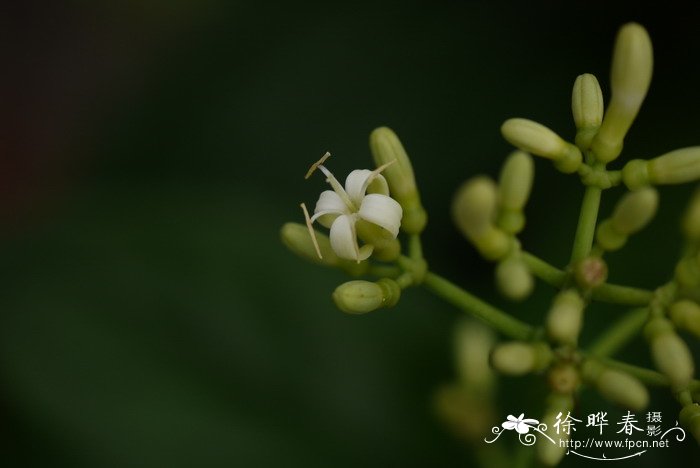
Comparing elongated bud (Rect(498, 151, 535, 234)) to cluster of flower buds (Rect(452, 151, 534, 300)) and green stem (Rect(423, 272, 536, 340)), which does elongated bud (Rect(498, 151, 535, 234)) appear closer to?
cluster of flower buds (Rect(452, 151, 534, 300))

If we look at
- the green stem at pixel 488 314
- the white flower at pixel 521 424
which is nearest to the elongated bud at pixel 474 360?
the white flower at pixel 521 424

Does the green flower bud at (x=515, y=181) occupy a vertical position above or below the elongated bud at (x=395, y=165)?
below

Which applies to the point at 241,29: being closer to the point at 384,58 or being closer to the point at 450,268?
the point at 384,58

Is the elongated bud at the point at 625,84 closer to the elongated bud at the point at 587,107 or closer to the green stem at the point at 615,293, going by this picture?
the elongated bud at the point at 587,107

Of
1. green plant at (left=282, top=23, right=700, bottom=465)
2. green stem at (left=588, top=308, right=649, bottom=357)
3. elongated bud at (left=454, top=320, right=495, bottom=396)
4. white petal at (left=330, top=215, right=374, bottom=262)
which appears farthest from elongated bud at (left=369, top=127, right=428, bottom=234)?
elongated bud at (left=454, top=320, right=495, bottom=396)

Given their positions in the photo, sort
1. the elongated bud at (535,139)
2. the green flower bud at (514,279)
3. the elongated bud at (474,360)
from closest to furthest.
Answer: the green flower bud at (514,279) < the elongated bud at (535,139) < the elongated bud at (474,360)

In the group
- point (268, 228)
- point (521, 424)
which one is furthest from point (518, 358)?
point (268, 228)
